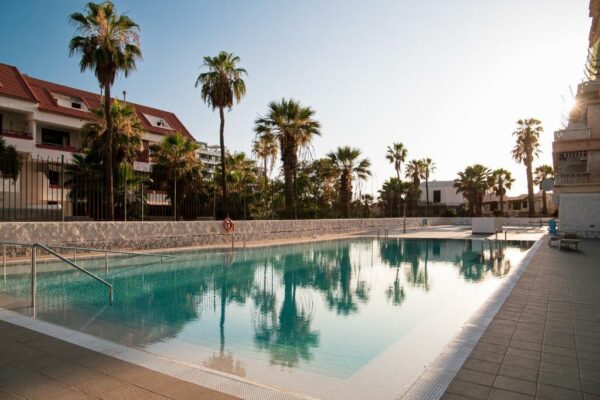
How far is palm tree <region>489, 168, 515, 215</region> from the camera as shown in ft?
173

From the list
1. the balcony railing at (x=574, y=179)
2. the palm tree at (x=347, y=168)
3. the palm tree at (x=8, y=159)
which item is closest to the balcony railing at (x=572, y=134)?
the balcony railing at (x=574, y=179)

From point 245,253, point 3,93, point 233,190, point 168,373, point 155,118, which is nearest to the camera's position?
point 168,373

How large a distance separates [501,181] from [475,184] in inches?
200

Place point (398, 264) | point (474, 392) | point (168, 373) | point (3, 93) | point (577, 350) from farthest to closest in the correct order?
1. point (3, 93)
2. point (398, 264)
3. point (577, 350)
4. point (168, 373)
5. point (474, 392)

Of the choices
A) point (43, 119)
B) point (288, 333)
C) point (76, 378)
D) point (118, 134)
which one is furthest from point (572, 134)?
point (43, 119)

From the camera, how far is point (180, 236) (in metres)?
16.9

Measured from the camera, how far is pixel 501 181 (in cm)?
5378

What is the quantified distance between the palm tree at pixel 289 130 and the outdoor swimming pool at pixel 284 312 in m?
11.8

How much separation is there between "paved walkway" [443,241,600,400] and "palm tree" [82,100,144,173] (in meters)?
18.1

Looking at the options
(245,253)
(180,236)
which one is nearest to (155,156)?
(180,236)

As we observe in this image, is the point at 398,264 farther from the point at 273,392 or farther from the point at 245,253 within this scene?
the point at 273,392

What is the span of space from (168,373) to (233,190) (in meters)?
21.9

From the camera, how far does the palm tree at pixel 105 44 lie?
15484 millimetres

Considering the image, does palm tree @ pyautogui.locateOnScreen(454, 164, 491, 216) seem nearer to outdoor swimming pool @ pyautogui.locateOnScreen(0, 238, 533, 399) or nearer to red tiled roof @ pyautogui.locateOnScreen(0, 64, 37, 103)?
outdoor swimming pool @ pyautogui.locateOnScreen(0, 238, 533, 399)
